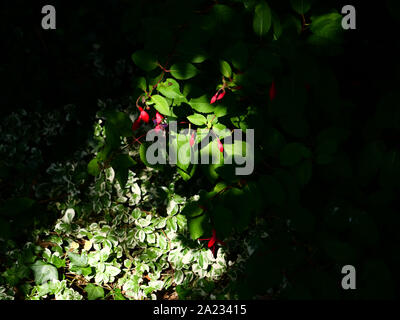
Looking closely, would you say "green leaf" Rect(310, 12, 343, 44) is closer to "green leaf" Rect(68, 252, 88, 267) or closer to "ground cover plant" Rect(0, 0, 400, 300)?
"ground cover plant" Rect(0, 0, 400, 300)

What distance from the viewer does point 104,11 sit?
216 centimetres

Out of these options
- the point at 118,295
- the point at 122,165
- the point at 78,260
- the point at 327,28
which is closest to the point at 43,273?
the point at 78,260

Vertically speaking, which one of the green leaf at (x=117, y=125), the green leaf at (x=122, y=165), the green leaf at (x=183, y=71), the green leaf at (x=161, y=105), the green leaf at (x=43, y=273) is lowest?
the green leaf at (x=43, y=273)

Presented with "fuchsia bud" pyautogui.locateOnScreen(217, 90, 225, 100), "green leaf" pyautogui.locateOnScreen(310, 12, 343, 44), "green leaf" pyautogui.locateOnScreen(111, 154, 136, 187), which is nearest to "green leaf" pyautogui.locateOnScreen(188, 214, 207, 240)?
"green leaf" pyautogui.locateOnScreen(111, 154, 136, 187)

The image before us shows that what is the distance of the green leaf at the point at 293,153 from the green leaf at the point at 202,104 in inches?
10.9

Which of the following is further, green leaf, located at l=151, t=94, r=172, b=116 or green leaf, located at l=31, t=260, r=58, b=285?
green leaf, located at l=31, t=260, r=58, b=285

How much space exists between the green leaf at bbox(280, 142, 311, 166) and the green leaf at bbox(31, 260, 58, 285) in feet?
4.54

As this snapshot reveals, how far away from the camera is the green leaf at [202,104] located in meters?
1.12

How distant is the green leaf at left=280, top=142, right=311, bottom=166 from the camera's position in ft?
3.25

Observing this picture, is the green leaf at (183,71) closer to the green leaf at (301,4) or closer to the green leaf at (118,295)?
the green leaf at (301,4)

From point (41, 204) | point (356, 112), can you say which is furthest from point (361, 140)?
point (41, 204)

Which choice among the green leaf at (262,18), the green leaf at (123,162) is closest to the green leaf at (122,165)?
the green leaf at (123,162)

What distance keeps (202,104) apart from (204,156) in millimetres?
174

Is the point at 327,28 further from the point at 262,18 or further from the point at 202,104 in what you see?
the point at 202,104
